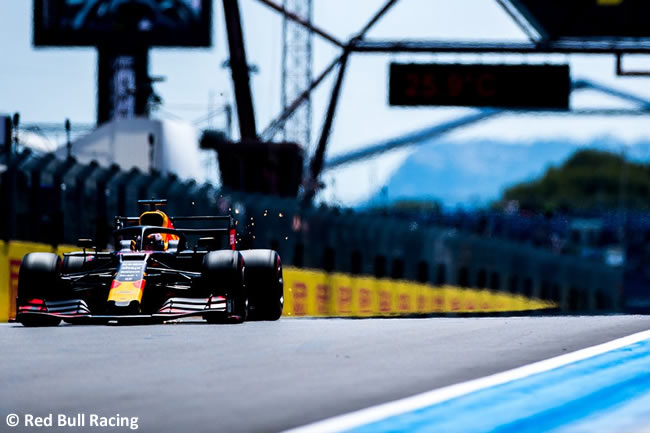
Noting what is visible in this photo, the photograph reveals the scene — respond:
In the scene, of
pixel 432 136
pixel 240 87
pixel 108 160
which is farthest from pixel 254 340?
pixel 432 136

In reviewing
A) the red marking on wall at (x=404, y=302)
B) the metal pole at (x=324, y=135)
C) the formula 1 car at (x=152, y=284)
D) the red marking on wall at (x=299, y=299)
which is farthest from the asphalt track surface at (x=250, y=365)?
the red marking on wall at (x=404, y=302)

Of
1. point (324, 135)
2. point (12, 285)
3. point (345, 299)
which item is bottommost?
point (345, 299)

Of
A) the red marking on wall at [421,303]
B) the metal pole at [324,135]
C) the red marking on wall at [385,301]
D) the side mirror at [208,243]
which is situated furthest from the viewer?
the red marking on wall at [421,303]

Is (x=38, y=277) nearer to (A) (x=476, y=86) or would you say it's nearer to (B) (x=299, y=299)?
(A) (x=476, y=86)

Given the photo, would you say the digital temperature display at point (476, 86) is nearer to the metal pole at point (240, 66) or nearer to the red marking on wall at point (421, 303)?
the metal pole at point (240, 66)

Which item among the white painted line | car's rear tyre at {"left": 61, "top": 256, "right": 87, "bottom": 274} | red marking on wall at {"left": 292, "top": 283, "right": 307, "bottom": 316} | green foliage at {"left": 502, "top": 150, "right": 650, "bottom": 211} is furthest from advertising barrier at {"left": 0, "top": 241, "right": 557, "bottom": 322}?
green foliage at {"left": 502, "top": 150, "right": 650, "bottom": 211}

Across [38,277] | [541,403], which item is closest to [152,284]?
[38,277]

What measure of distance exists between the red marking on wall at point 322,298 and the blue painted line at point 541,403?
18.2 meters

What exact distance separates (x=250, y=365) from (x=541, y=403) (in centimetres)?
211

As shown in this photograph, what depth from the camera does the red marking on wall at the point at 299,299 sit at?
23516mm

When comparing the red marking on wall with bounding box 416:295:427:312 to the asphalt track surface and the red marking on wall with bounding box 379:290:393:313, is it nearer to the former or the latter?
the red marking on wall with bounding box 379:290:393:313

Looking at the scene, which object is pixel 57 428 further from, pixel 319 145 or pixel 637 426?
pixel 319 145

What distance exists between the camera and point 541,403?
6066 mm

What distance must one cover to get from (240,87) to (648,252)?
112767 millimetres
